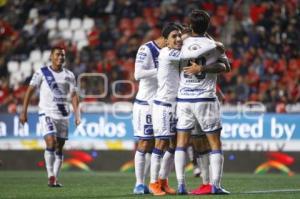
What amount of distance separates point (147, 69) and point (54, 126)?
350 centimetres

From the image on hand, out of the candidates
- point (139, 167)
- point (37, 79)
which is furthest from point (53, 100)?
point (139, 167)

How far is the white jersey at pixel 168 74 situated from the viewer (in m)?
13.9

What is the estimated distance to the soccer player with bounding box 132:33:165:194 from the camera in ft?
46.8

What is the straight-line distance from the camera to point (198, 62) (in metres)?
13.5

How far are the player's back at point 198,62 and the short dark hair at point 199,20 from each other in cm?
16

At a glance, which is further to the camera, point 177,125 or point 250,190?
point 250,190

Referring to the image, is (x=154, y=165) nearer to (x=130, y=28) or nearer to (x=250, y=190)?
(x=250, y=190)

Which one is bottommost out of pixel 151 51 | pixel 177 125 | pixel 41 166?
pixel 41 166

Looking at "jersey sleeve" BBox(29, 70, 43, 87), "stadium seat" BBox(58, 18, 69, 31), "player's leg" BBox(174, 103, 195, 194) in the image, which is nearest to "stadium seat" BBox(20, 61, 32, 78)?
"stadium seat" BBox(58, 18, 69, 31)

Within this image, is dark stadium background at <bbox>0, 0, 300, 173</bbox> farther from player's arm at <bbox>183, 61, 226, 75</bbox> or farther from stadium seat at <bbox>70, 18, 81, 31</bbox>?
player's arm at <bbox>183, 61, 226, 75</bbox>

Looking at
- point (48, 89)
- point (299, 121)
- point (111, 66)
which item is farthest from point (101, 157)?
point (48, 89)

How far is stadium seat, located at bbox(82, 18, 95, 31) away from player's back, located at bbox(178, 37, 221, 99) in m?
16.1

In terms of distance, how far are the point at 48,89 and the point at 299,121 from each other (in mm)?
7484

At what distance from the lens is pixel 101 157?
23859 mm
